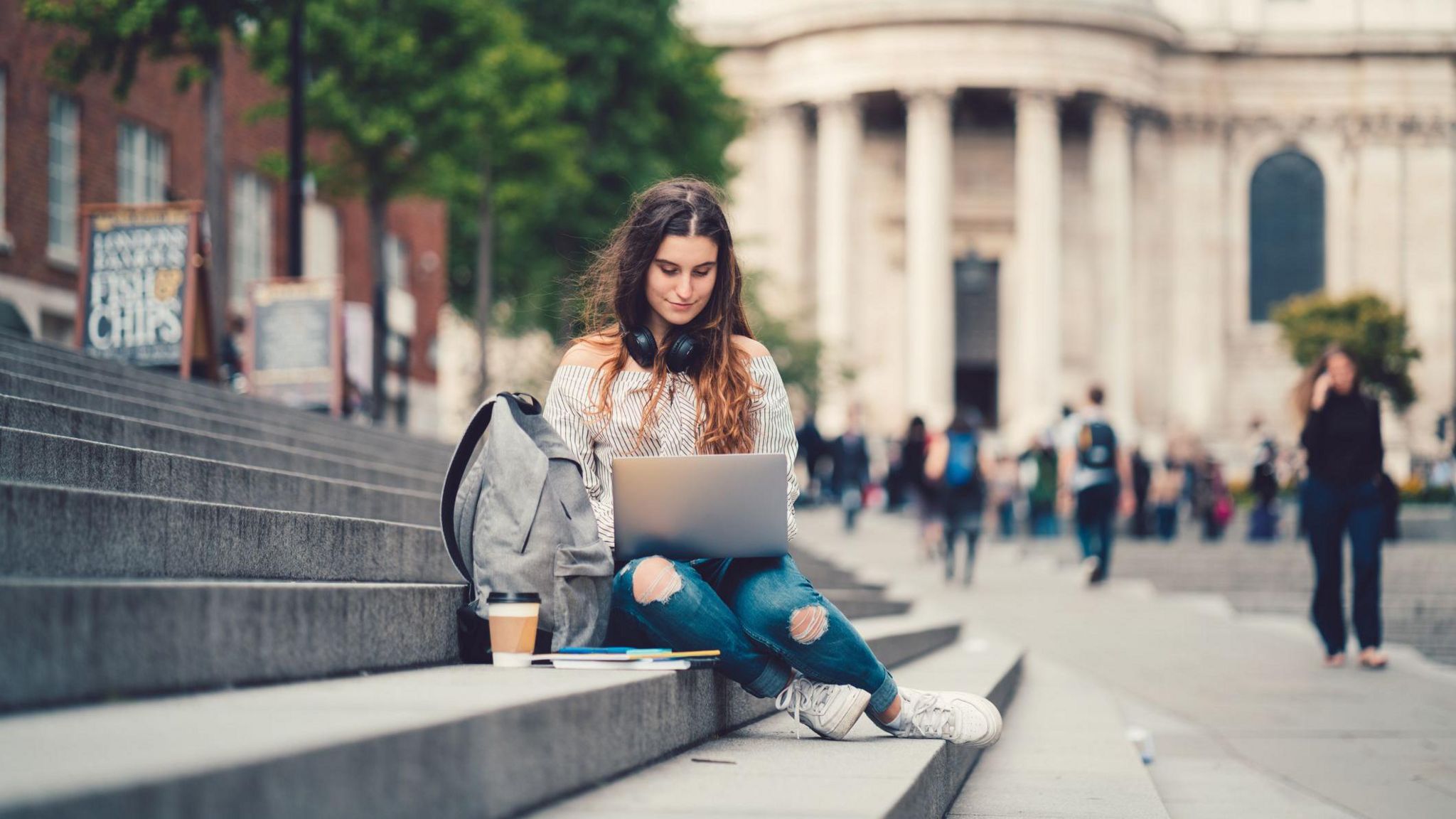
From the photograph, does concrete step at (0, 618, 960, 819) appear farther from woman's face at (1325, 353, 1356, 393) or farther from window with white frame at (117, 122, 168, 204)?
window with white frame at (117, 122, 168, 204)

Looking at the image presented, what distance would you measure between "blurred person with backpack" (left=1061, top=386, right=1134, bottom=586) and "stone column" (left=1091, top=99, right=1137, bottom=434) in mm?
35416

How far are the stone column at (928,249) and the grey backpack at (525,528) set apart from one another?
47.3m

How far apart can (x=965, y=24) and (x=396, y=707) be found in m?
50.7

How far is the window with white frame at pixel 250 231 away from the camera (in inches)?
1135

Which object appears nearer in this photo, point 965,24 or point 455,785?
point 455,785

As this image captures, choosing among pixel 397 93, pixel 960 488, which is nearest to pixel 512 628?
pixel 960 488

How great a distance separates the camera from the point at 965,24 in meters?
52.5

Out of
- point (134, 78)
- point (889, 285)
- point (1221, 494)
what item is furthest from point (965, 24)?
point (134, 78)

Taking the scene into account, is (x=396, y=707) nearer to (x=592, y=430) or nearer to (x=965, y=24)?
(x=592, y=430)

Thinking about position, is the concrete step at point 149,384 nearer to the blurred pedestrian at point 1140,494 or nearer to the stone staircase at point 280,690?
the stone staircase at point 280,690

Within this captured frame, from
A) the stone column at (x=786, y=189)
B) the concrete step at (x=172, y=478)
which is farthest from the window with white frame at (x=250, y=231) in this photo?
the stone column at (x=786, y=189)

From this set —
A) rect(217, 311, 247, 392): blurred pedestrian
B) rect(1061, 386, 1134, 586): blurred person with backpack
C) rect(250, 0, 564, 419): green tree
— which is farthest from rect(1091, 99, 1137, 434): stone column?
rect(217, 311, 247, 392): blurred pedestrian

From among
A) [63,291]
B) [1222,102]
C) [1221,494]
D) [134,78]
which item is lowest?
[1221,494]

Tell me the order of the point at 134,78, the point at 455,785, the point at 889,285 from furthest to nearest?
the point at 889,285 < the point at 134,78 < the point at 455,785
